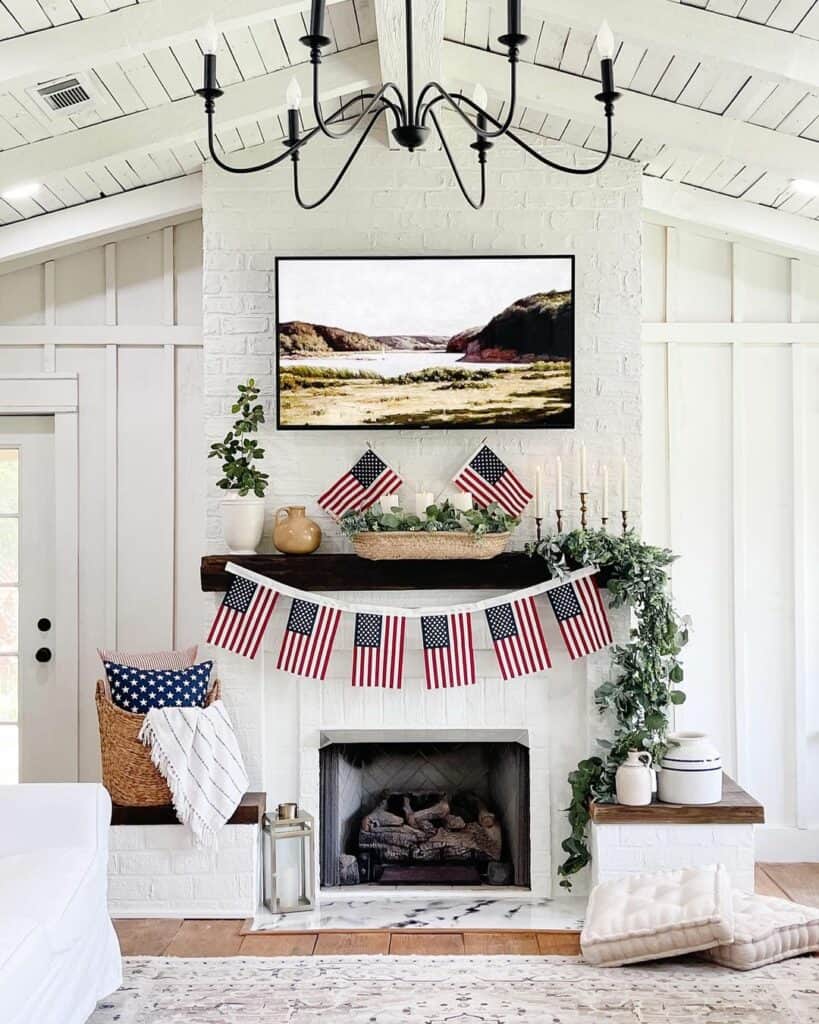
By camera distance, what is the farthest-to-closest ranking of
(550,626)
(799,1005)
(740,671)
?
(740,671), (550,626), (799,1005)

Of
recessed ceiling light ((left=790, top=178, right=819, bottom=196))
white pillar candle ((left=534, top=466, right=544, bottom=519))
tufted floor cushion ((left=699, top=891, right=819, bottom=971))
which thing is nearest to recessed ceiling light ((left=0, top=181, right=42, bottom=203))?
white pillar candle ((left=534, top=466, right=544, bottom=519))

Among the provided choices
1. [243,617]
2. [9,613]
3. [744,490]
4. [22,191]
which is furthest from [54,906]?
[744,490]

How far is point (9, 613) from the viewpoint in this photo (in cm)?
497

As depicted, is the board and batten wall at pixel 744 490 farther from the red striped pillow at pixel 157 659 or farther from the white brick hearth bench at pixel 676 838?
the red striped pillow at pixel 157 659

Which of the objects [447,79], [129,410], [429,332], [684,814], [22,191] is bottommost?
[684,814]

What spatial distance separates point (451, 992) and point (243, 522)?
5.88ft

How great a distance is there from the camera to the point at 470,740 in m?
4.43

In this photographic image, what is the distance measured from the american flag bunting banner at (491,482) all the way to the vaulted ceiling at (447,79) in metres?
1.28

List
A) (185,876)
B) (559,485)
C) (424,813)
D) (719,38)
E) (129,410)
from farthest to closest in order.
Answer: (129,410) < (424,813) < (559,485) < (185,876) < (719,38)

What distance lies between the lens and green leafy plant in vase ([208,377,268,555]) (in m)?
4.23

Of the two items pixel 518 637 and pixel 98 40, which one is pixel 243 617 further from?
pixel 98 40

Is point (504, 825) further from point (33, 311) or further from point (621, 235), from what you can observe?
point (33, 311)

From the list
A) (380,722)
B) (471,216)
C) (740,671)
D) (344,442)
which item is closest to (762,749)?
(740,671)

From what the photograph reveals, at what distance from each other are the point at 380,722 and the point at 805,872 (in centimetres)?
186
